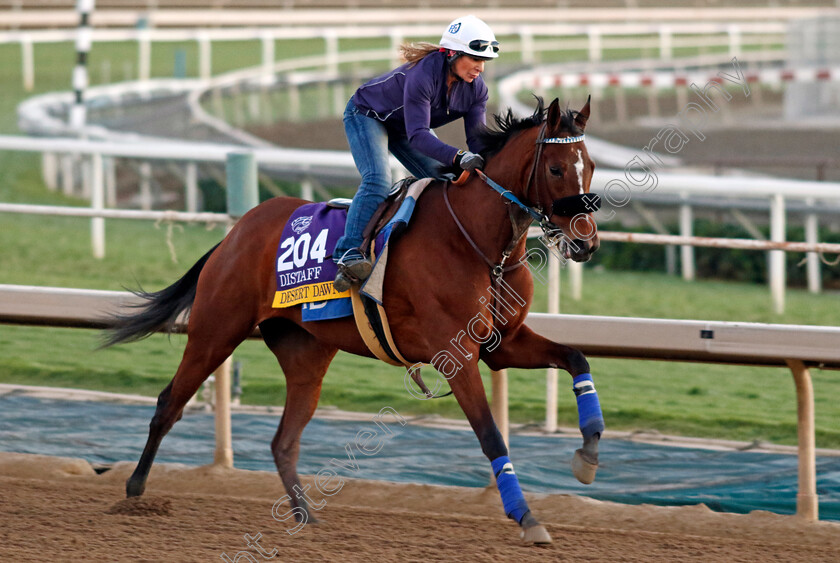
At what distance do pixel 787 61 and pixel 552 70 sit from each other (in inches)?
155

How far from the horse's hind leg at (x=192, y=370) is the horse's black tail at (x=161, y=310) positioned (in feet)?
0.65

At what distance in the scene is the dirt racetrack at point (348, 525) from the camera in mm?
3998

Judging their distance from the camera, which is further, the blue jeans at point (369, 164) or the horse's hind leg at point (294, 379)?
the horse's hind leg at point (294, 379)

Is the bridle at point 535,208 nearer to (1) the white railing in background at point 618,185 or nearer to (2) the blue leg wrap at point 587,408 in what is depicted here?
(2) the blue leg wrap at point 587,408

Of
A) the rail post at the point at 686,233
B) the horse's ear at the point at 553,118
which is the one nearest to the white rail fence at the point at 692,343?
the horse's ear at the point at 553,118

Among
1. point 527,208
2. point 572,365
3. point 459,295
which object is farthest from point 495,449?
point 527,208

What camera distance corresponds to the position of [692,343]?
4.59 meters

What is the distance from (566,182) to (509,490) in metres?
1.03

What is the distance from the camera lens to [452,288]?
13.9ft

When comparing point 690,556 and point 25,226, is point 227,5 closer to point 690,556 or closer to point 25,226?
point 25,226

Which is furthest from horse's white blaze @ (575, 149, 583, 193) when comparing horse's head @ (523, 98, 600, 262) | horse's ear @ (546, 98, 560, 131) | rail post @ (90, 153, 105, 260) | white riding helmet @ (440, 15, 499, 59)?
rail post @ (90, 153, 105, 260)

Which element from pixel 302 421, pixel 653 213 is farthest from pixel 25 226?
pixel 302 421

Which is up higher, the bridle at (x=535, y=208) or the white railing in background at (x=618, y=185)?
the bridle at (x=535, y=208)

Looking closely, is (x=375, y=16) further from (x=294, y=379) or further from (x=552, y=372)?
(x=294, y=379)
